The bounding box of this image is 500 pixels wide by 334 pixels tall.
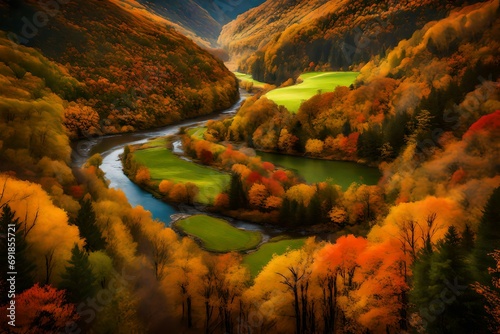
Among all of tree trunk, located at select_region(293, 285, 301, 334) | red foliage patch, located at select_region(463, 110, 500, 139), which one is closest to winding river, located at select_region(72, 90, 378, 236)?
tree trunk, located at select_region(293, 285, 301, 334)

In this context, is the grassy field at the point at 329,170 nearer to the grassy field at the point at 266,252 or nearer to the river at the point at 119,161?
the grassy field at the point at 266,252

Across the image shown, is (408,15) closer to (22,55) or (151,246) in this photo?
(22,55)

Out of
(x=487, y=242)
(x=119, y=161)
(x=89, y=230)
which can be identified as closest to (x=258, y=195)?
(x=89, y=230)

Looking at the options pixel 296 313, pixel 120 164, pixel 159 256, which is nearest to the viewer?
pixel 296 313

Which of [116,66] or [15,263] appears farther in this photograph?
[116,66]

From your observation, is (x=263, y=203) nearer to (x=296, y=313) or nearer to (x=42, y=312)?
(x=296, y=313)

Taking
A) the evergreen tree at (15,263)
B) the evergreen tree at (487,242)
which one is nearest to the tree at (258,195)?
the evergreen tree at (487,242)
